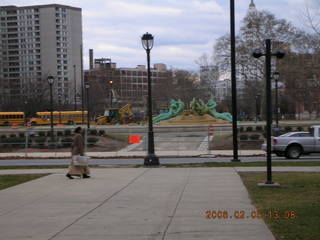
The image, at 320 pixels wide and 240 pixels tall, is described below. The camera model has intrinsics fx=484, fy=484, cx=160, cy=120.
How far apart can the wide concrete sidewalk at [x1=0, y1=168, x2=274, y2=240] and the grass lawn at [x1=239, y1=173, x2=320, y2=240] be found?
0.26 metres

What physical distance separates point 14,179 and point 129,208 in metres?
7.32

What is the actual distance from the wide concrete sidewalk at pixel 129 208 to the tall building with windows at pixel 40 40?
139 meters

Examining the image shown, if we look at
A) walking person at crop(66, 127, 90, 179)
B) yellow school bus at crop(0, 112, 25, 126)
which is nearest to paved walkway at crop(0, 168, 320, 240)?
walking person at crop(66, 127, 90, 179)

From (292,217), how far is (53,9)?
496 ft

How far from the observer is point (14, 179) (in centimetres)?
1597

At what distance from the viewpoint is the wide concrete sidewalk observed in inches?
302

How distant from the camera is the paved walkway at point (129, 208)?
25.1 feet

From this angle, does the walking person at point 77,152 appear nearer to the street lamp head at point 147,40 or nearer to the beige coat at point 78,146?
the beige coat at point 78,146

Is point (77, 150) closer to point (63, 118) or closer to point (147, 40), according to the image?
point (147, 40)

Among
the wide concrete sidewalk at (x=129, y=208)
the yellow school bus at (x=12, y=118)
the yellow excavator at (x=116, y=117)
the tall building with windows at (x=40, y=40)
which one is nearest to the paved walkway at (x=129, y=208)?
the wide concrete sidewalk at (x=129, y=208)

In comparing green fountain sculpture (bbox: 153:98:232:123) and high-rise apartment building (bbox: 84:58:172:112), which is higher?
high-rise apartment building (bbox: 84:58:172:112)

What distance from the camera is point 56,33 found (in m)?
153

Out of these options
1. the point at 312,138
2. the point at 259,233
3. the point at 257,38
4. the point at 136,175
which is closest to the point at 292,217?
the point at 259,233

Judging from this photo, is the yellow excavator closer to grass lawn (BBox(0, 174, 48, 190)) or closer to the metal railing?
the metal railing
